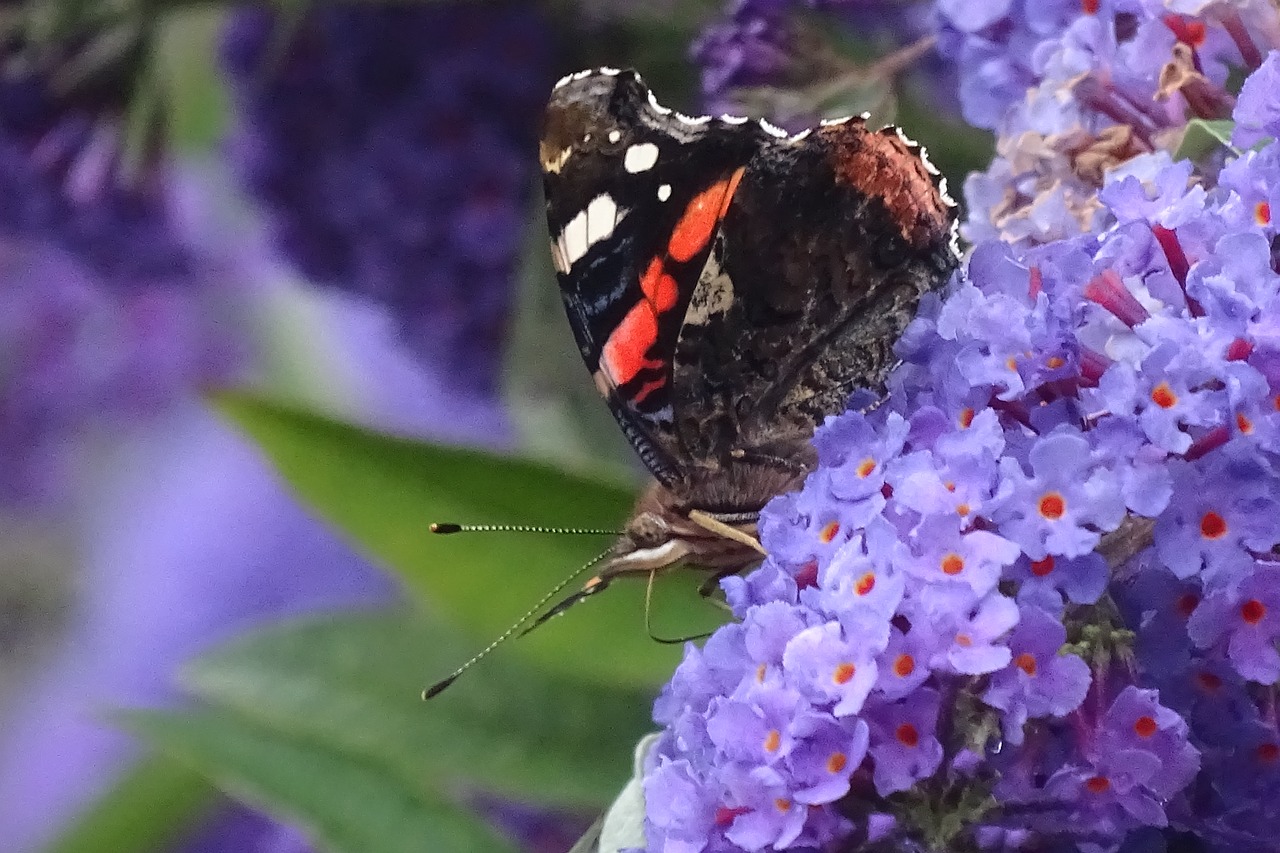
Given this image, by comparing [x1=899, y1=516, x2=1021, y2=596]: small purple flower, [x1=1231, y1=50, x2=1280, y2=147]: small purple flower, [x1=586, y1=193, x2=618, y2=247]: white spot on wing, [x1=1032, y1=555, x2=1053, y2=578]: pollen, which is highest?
[x1=1231, y1=50, x2=1280, y2=147]: small purple flower

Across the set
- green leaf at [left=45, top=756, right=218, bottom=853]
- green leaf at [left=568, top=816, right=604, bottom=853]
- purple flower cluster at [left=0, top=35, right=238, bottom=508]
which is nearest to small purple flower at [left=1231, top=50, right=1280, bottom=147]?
green leaf at [left=568, top=816, right=604, bottom=853]

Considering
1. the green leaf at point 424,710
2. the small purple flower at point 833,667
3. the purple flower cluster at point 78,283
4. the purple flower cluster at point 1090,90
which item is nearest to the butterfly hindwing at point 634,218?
the purple flower cluster at point 1090,90

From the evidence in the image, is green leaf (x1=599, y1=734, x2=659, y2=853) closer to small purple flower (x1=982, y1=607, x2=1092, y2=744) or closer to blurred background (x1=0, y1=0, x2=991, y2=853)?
small purple flower (x1=982, y1=607, x2=1092, y2=744)

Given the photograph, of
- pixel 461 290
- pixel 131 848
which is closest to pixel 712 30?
pixel 461 290

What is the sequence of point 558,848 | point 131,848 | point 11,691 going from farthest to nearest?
point 11,691
point 131,848
point 558,848

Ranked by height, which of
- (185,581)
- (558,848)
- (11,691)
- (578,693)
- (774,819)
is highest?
(774,819)

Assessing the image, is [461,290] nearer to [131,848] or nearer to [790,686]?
[131,848]
